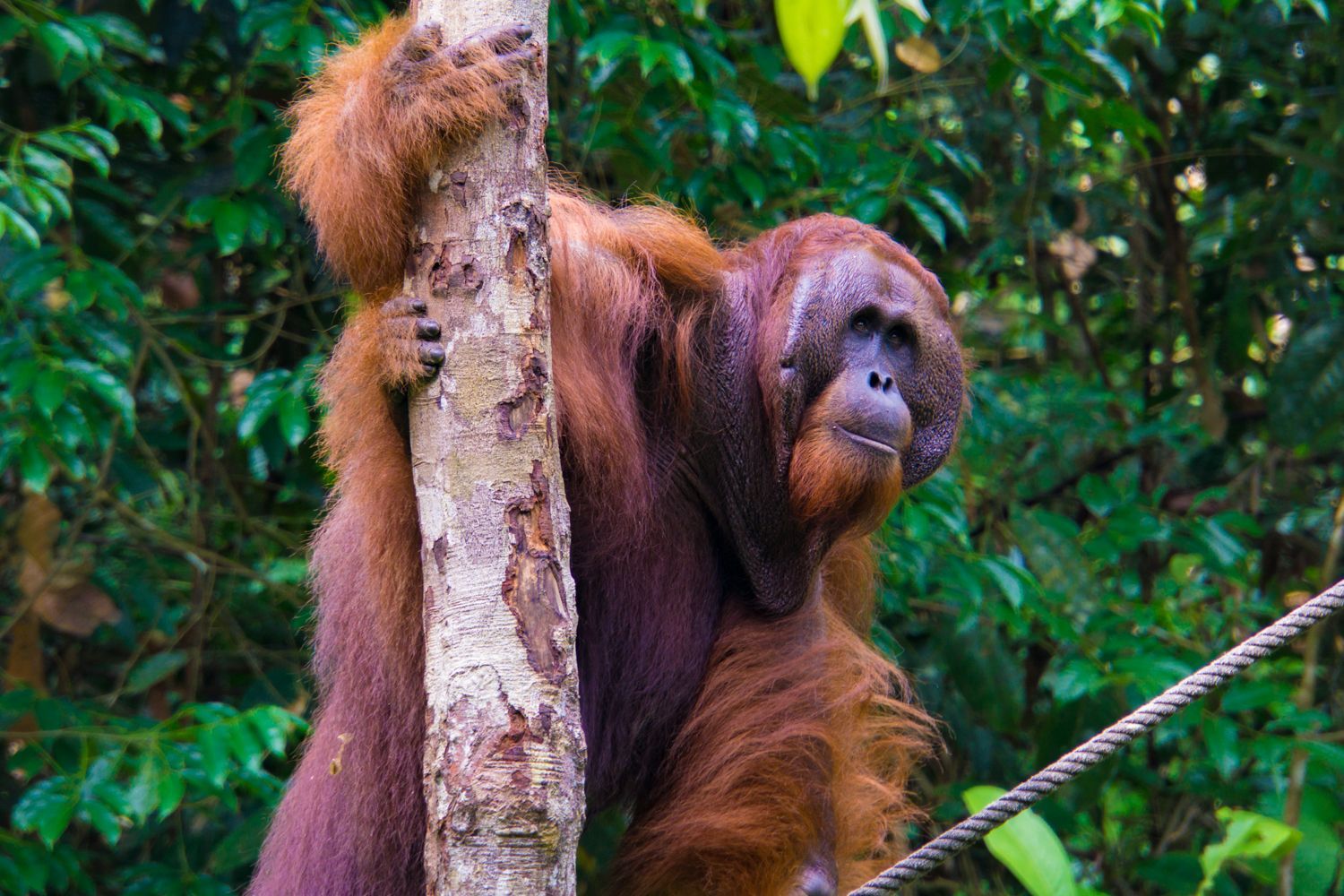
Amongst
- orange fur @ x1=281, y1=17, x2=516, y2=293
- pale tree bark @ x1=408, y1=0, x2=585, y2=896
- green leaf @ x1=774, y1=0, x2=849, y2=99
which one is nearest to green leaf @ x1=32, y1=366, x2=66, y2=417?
orange fur @ x1=281, y1=17, x2=516, y2=293

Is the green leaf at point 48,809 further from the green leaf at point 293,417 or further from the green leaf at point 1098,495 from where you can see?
the green leaf at point 1098,495

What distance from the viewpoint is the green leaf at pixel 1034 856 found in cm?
226

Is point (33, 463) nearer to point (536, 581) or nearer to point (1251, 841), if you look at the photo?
point (536, 581)

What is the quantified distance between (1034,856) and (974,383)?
1878mm

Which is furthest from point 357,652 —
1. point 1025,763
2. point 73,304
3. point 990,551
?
point 1025,763

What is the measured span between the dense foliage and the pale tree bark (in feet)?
3.77

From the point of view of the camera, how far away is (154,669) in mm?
3463

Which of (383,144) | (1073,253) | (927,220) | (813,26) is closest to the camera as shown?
(813,26)

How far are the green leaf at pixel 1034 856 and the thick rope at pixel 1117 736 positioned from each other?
38 cm

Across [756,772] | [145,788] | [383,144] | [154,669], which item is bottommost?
[756,772]

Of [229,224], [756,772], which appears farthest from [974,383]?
[229,224]

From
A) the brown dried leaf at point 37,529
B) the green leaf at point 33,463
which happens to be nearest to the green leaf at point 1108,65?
the green leaf at point 33,463

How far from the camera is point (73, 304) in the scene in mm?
3004

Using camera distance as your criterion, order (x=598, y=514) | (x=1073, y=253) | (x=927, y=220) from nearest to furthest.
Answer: (x=598, y=514) → (x=927, y=220) → (x=1073, y=253)
